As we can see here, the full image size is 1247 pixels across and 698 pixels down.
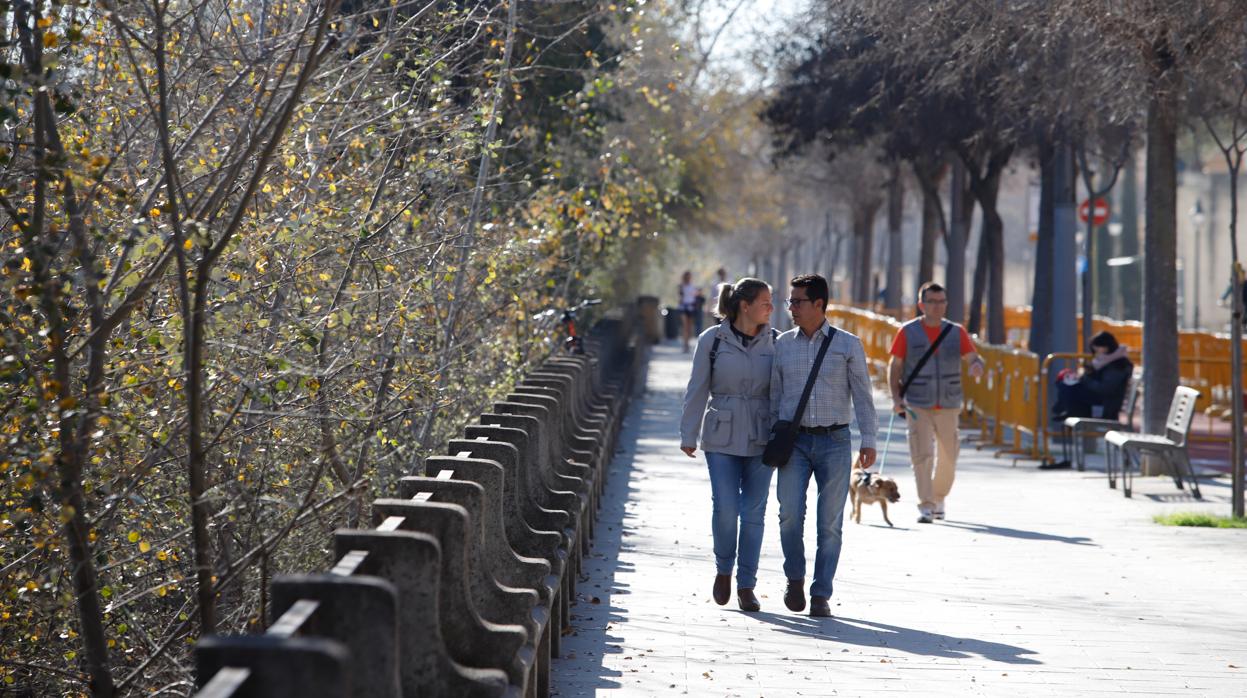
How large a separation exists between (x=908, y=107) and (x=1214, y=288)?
1691 inches

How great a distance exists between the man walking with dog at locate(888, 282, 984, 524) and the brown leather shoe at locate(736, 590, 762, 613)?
417cm

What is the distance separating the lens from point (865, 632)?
8805 mm

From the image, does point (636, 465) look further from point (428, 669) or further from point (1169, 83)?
point (428, 669)

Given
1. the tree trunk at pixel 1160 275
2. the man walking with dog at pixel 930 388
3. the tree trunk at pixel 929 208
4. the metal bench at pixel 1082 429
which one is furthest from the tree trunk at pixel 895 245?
the man walking with dog at pixel 930 388

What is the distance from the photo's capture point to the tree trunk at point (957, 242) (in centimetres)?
3141

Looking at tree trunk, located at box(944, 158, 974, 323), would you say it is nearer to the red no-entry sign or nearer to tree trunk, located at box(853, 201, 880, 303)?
the red no-entry sign

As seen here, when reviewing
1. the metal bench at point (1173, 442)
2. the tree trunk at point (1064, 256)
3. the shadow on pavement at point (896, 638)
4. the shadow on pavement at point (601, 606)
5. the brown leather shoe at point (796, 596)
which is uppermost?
the tree trunk at point (1064, 256)

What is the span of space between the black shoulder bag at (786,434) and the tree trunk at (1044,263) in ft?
52.3

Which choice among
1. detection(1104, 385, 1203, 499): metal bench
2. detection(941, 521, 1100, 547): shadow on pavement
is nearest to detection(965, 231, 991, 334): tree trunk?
detection(1104, 385, 1203, 499): metal bench

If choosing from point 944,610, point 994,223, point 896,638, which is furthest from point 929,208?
point 896,638

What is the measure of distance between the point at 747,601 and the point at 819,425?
1.00 metres

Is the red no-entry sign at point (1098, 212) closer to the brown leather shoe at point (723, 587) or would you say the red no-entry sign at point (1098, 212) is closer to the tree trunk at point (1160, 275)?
the tree trunk at point (1160, 275)

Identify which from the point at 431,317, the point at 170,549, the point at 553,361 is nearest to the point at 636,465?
the point at 553,361

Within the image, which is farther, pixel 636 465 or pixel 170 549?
pixel 636 465
